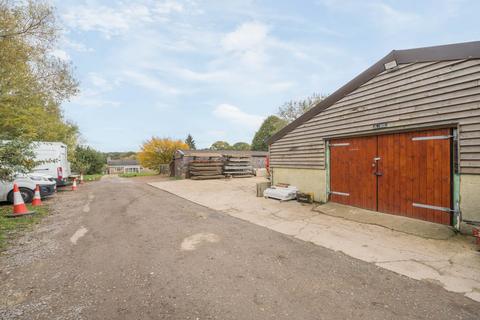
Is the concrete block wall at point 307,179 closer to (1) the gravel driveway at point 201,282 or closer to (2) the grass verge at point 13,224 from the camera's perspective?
(1) the gravel driveway at point 201,282

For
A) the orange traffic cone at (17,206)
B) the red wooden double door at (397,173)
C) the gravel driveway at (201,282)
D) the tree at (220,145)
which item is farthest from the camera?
the tree at (220,145)

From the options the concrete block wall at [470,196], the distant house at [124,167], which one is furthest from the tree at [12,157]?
the distant house at [124,167]

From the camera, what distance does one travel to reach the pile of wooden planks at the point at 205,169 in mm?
17797

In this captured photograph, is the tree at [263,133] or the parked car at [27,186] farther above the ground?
the tree at [263,133]

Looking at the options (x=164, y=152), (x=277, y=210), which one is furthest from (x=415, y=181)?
(x=164, y=152)

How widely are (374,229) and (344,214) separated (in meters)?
1.15

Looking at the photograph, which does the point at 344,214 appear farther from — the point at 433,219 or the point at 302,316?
the point at 302,316

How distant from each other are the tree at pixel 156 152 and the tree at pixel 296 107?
17969 mm

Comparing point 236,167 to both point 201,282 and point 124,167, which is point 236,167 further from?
point 124,167

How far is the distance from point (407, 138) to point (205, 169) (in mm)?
14659

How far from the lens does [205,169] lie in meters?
18.1

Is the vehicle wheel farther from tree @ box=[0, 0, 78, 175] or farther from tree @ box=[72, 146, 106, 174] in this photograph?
tree @ box=[72, 146, 106, 174]

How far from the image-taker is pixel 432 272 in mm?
2943

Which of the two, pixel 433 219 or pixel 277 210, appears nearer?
pixel 433 219
